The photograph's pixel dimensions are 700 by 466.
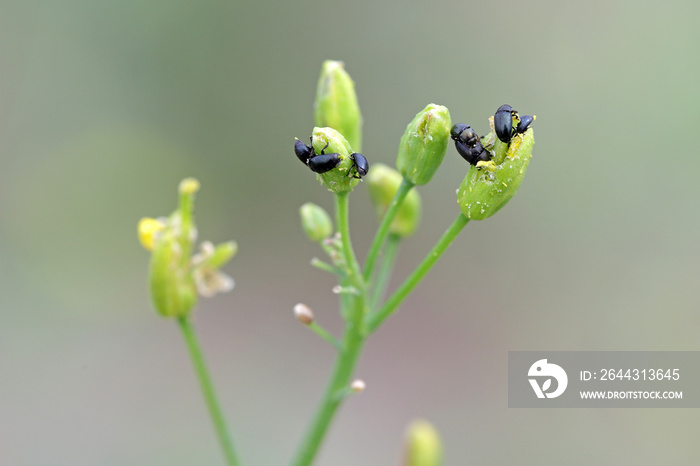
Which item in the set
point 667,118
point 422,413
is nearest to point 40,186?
point 422,413

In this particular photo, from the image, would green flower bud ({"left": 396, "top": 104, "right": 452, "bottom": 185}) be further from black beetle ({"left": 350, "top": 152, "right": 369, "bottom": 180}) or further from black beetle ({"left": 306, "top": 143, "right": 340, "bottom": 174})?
black beetle ({"left": 306, "top": 143, "right": 340, "bottom": 174})

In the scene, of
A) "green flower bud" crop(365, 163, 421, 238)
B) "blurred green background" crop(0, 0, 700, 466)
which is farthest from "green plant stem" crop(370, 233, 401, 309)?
"blurred green background" crop(0, 0, 700, 466)

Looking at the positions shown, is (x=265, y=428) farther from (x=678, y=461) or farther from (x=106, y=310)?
(x=678, y=461)

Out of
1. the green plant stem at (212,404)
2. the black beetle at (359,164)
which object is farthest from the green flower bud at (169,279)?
the black beetle at (359,164)

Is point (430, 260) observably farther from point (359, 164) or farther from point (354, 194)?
point (354, 194)

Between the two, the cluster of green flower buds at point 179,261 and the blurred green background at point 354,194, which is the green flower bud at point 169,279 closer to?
the cluster of green flower buds at point 179,261

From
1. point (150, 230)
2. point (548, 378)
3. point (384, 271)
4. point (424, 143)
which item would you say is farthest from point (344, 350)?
point (548, 378)
